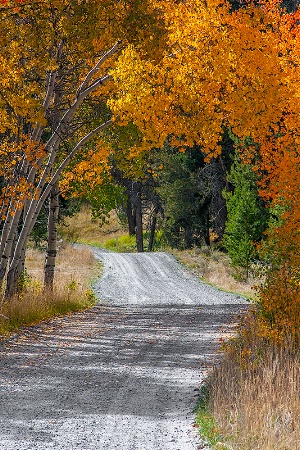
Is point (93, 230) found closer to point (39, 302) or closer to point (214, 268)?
point (214, 268)

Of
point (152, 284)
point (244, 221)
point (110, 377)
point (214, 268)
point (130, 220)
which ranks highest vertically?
point (130, 220)

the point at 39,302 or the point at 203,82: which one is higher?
the point at 203,82

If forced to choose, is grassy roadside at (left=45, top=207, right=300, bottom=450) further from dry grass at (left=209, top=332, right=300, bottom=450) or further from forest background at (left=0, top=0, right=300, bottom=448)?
forest background at (left=0, top=0, right=300, bottom=448)

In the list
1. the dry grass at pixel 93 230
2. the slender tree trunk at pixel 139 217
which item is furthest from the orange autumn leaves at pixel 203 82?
the dry grass at pixel 93 230

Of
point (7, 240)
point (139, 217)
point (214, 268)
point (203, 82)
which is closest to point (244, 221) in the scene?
point (214, 268)

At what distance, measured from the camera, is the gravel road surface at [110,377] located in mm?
7122

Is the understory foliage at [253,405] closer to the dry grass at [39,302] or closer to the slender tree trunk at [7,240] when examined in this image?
the dry grass at [39,302]

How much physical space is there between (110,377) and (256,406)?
135 inches

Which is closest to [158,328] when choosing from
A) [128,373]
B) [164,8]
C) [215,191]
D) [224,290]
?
[128,373]

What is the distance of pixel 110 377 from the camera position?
10195 millimetres

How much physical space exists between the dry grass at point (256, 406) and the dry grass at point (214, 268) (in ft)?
52.8

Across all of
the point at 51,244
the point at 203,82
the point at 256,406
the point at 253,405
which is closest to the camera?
the point at 256,406

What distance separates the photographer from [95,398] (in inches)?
347

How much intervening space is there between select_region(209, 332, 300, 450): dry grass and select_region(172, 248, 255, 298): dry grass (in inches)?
634
